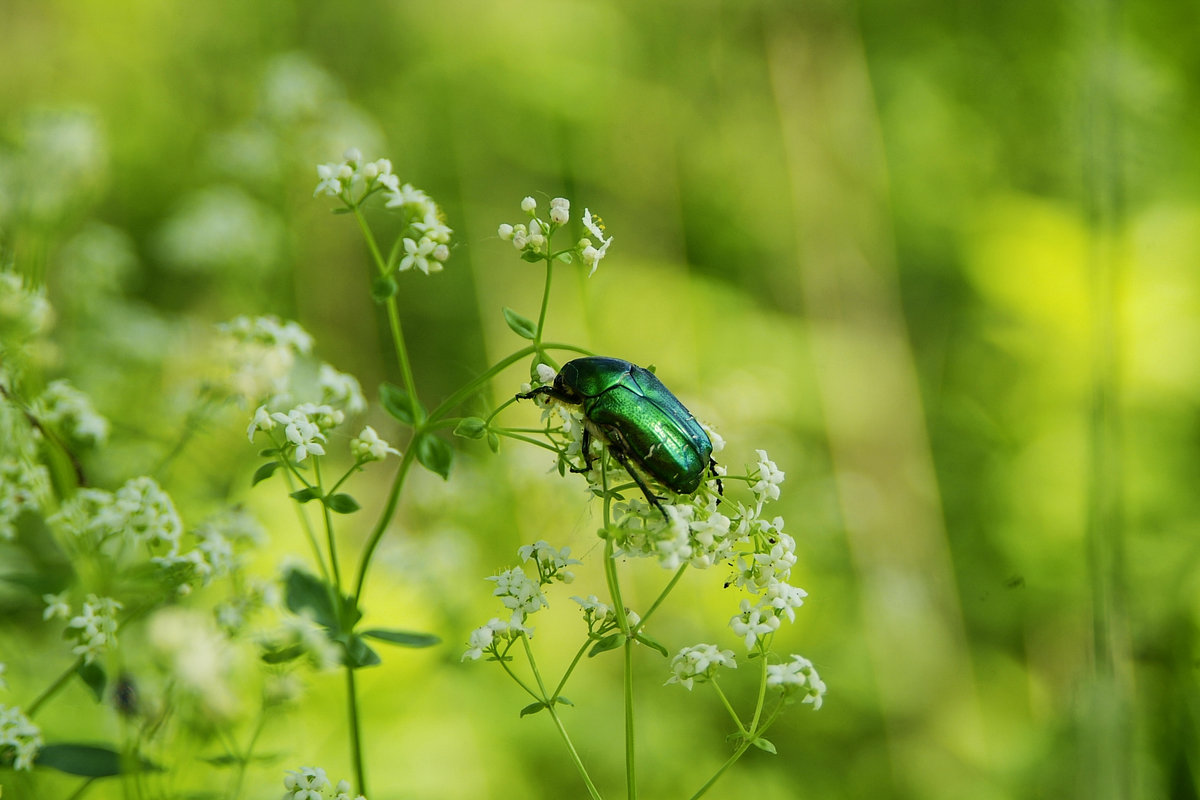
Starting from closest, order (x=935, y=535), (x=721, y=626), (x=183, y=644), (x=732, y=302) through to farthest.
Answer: (x=183, y=644) → (x=721, y=626) → (x=935, y=535) → (x=732, y=302)

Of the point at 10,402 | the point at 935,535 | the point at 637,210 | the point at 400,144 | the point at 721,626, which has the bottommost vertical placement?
the point at 10,402

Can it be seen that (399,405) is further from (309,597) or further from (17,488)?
(17,488)

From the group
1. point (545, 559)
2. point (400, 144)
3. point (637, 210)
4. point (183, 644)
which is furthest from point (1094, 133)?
point (400, 144)

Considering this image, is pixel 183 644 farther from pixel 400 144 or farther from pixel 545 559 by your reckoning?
pixel 400 144

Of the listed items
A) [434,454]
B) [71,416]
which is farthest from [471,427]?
[71,416]

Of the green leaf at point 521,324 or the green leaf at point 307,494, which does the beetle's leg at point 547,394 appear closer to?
the green leaf at point 521,324

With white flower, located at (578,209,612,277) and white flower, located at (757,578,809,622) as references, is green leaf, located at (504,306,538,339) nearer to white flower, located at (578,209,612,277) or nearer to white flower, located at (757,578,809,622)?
white flower, located at (578,209,612,277)
